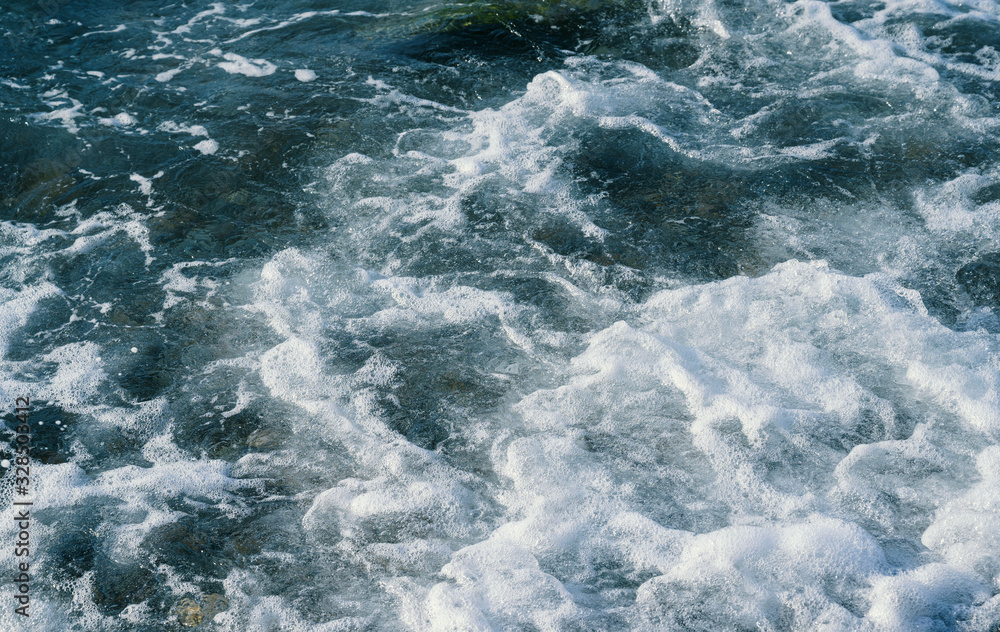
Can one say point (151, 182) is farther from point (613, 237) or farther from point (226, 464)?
point (613, 237)

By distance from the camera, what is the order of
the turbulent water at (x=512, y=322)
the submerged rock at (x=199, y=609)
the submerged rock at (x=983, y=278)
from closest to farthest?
1. the submerged rock at (x=199, y=609)
2. the turbulent water at (x=512, y=322)
3. the submerged rock at (x=983, y=278)

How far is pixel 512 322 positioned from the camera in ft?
17.4

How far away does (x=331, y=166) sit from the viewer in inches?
263

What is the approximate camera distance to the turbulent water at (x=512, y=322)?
388 centimetres

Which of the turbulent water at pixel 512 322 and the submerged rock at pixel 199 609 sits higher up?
the turbulent water at pixel 512 322

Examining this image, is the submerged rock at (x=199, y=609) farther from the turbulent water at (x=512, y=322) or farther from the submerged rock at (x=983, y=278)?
the submerged rock at (x=983, y=278)

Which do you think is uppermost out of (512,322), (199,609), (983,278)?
(983,278)

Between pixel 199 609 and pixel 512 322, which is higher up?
pixel 512 322

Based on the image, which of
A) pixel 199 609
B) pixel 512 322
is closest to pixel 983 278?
pixel 512 322

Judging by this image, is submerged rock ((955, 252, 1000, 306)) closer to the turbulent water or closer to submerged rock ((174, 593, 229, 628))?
the turbulent water

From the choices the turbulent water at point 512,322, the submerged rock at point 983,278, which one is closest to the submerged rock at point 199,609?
the turbulent water at point 512,322

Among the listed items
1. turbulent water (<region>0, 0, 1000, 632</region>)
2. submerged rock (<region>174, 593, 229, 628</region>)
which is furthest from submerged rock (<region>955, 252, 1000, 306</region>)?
submerged rock (<region>174, 593, 229, 628</region>)

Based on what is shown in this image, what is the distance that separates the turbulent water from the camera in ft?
12.7

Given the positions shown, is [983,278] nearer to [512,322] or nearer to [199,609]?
[512,322]
